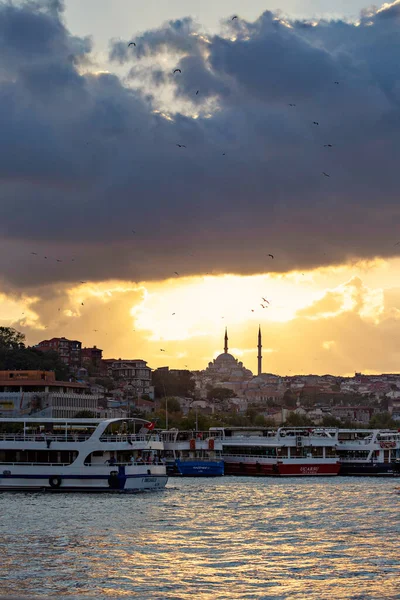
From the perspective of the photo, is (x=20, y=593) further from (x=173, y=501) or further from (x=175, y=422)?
(x=175, y=422)

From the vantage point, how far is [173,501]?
61.2 meters

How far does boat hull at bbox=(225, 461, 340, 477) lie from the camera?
301 ft

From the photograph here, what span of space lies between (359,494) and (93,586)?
38763 mm

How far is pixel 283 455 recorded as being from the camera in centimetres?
9375

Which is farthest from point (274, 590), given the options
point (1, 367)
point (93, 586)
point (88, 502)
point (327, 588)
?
point (1, 367)

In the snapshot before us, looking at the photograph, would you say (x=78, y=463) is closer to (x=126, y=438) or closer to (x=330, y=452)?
(x=126, y=438)

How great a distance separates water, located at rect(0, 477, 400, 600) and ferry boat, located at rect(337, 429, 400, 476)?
1132 inches

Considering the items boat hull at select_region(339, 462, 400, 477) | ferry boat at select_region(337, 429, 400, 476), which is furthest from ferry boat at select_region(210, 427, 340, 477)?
ferry boat at select_region(337, 429, 400, 476)

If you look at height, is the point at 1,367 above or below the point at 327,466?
above

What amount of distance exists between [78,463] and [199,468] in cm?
2686

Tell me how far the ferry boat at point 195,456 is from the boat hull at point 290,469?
101 inches

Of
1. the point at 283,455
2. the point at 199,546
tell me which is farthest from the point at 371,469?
the point at 199,546

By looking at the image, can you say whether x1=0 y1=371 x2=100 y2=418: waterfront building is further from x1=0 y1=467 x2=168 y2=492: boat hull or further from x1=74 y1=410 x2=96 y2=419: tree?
x1=0 y1=467 x2=168 y2=492: boat hull

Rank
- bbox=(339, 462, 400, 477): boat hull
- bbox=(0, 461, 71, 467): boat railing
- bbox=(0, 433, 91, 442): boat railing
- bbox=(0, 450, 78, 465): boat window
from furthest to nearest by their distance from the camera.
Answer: bbox=(339, 462, 400, 477): boat hull < bbox=(0, 433, 91, 442): boat railing < bbox=(0, 450, 78, 465): boat window < bbox=(0, 461, 71, 467): boat railing
